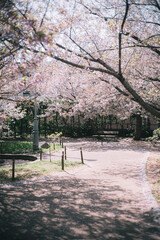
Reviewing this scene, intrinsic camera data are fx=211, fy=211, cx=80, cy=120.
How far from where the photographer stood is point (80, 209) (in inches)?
203

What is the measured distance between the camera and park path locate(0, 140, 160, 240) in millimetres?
4039

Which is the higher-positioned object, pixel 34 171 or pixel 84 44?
pixel 84 44

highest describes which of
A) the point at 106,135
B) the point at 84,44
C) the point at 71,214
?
the point at 84,44

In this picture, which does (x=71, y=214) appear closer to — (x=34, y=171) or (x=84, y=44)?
(x=34, y=171)

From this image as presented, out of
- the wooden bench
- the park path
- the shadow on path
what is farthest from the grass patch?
the wooden bench

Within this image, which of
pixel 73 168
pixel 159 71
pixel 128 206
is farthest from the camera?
pixel 159 71

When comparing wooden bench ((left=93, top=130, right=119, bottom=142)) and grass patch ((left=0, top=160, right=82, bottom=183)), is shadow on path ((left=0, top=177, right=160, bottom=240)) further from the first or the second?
wooden bench ((left=93, top=130, right=119, bottom=142))

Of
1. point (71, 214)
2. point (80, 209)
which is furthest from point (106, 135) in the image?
point (71, 214)

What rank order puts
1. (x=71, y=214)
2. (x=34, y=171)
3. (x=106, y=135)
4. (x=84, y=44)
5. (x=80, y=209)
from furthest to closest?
(x=106, y=135) → (x=84, y=44) → (x=34, y=171) → (x=80, y=209) → (x=71, y=214)

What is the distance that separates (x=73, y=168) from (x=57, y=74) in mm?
15818

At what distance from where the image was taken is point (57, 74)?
77.3ft

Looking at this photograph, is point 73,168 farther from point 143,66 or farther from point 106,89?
point 143,66

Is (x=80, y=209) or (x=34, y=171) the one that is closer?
(x=80, y=209)

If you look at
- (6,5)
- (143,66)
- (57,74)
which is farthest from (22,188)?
(57,74)
